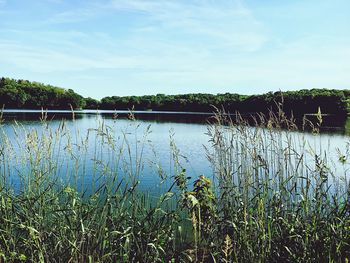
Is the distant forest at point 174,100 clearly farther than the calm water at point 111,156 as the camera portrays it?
Yes

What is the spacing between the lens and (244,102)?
96938mm

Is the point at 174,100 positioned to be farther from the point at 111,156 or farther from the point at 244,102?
the point at 111,156

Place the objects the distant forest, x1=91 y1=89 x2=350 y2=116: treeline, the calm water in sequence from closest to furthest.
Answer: the calm water, x1=91 y1=89 x2=350 y2=116: treeline, the distant forest

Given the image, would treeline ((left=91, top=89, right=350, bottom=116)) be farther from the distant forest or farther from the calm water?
the calm water

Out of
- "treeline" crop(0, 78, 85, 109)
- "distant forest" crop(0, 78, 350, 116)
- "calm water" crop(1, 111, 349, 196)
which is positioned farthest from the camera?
"treeline" crop(0, 78, 85, 109)

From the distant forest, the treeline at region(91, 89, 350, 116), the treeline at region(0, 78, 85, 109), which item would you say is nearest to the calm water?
the treeline at region(91, 89, 350, 116)

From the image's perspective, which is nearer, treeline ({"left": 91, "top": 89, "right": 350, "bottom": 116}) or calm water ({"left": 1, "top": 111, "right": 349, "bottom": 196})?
calm water ({"left": 1, "top": 111, "right": 349, "bottom": 196})

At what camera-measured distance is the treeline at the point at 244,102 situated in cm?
7944

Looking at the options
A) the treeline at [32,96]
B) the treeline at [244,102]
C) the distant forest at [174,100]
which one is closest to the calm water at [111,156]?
the treeline at [244,102]

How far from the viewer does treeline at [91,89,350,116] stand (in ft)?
261

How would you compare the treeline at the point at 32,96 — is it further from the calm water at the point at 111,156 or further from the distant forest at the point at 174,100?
the calm water at the point at 111,156

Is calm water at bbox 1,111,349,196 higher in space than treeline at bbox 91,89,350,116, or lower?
lower

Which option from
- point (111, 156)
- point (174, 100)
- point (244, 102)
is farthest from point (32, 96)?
point (111, 156)

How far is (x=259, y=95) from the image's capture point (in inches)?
3725
